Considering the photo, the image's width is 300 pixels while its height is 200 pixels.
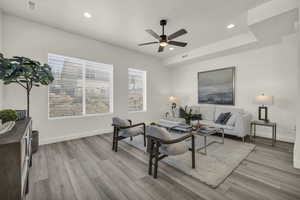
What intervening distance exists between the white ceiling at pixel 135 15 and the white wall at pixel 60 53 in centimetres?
27

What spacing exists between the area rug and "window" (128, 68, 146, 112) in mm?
2173

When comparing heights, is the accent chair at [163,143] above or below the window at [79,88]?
below

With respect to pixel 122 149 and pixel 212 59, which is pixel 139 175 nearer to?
pixel 122 149

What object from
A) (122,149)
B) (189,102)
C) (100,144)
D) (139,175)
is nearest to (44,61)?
(100,144)

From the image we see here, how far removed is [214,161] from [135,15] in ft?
11.6

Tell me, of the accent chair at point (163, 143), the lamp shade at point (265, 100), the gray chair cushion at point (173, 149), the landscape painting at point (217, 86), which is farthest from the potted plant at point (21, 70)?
the lamp shade at point (265, 100)

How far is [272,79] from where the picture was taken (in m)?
3.78

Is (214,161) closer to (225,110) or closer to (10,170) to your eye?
(225,110)

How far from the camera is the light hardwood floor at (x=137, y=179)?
5.38 ft

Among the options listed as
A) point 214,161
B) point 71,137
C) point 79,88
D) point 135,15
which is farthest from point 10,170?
point 79,88

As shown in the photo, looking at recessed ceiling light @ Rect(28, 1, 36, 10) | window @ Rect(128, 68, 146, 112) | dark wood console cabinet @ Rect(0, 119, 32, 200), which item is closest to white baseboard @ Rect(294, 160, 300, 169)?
dark wood console cabinet @ Rect(0, 119, 32, 200)

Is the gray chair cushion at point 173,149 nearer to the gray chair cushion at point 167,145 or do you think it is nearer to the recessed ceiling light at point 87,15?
the gray chair cushion at point 167,145

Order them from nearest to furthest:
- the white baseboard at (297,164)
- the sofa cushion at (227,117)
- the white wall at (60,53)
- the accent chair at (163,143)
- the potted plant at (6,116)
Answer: the potted plant at (6,116), the accent chair at (163,143), the white baseboard at (297,164), the white wall at (60,53), the sofa cushion at (227,117)

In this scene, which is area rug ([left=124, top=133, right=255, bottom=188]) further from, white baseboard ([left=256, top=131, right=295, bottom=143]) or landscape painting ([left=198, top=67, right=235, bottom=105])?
landscape painting ([left=198, top=67, right=235, bottom=105])
